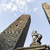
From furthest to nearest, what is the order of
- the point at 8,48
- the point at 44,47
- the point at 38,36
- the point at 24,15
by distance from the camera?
the point at 24,15 < the point at 8,48 < the point at 38,36 < the point at 44,47

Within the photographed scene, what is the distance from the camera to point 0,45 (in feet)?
27.8

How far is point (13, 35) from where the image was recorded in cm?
952

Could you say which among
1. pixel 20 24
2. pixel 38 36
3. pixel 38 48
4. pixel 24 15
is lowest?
pixel 38 48

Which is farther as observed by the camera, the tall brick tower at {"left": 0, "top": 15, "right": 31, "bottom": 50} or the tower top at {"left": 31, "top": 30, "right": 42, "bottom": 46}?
the tall brick tower at {"left": 0, "top": 15, "right": 31, "bottom": 50}

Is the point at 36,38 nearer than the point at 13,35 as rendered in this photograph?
Yes

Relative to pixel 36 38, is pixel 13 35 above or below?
above

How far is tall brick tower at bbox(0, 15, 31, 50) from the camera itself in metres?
8.48

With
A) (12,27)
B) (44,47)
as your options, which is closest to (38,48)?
(44,47)

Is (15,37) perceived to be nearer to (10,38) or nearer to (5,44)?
(10,38)

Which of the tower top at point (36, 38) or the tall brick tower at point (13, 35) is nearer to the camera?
the tower top at point (36, 38)

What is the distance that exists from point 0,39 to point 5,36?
1.78ft

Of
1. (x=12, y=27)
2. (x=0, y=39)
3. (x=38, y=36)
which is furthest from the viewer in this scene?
(x=12, y=27)

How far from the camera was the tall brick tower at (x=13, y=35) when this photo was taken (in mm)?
8480

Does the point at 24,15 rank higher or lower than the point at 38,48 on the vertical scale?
higher
